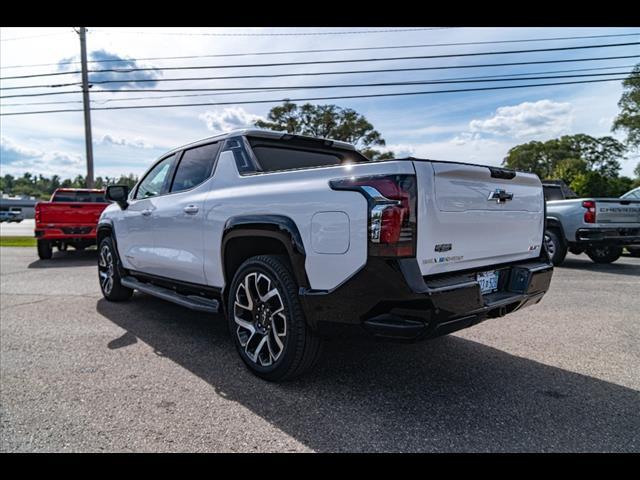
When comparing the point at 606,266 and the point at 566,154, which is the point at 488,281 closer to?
the point at 606,266

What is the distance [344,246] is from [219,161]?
183cm

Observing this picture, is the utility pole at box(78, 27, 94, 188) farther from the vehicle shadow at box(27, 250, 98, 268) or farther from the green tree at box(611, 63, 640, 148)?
the green tree at box(611, 63, 640, 148)

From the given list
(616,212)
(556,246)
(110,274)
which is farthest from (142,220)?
(616,212)

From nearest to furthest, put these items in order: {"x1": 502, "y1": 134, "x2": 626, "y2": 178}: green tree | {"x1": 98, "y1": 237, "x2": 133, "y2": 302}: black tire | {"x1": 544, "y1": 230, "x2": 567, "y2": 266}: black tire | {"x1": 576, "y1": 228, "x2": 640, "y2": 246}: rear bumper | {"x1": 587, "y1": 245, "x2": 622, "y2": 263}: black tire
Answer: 1. {"x1": 98, "y1": 237, "x2": 133, "y2": 302}: black tire
2. {"x1": 576, "y1": 228, "x2": 640, "y2": 246}: rear bumper
3. {"x1": 544, "y1": 230, "x2": 567, "y2": 266}: black tire
4. {"x1": 587, "y1": 245, "x2": 622, "y2": 263}: black tire
5. {"x1": 502, "y1": 134, "x2": 626, "y2": 178}: green tree

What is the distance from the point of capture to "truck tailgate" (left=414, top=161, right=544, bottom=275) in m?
2.49

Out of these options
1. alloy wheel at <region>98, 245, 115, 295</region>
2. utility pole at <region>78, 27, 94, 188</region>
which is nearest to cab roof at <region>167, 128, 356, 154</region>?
alloy wheel at <region>98, 245, 115, 295</region>

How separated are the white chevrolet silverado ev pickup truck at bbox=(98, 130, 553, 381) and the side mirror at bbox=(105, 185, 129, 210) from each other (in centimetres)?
133

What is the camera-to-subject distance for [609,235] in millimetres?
8164

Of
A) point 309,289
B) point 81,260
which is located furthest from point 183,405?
point 81,260

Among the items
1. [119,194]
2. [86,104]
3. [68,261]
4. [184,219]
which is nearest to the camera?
[184,219]

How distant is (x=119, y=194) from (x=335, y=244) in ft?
12.7

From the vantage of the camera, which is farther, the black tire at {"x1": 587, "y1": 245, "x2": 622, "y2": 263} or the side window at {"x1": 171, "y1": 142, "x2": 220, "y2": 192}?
the black tire at {"x1": 587, "y1": 245, "x2": 622, "y2": 263}

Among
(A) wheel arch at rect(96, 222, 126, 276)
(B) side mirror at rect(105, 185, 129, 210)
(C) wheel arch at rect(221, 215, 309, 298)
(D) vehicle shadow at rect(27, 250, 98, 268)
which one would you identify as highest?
(B) side mirror at rect(105, 185, 129, 210)

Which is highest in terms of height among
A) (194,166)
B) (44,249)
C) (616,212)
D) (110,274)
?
(194,166)
